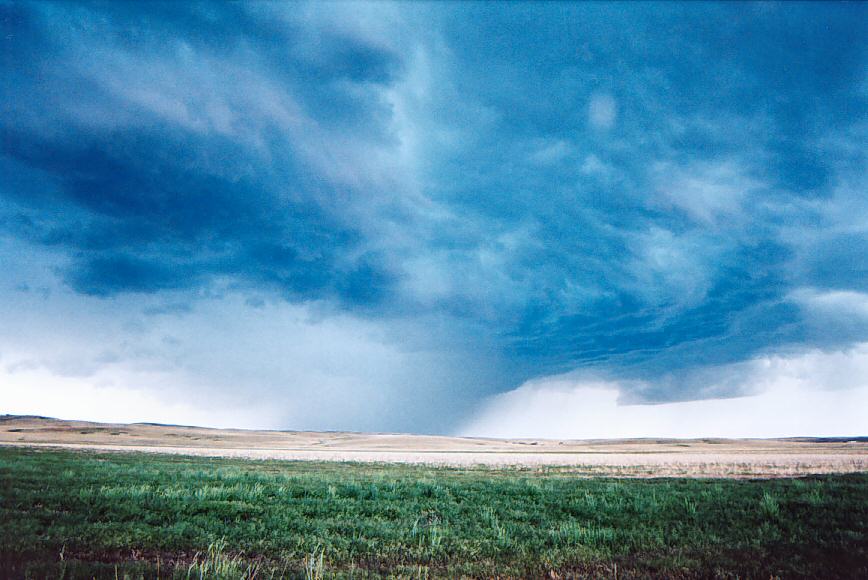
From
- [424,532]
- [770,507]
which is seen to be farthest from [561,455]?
[424,532]

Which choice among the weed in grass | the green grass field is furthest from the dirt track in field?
the green grass field

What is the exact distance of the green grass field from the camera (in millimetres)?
10086

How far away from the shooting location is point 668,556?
11242 millimetres

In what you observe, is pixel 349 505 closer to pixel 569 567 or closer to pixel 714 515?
pixel 569 567

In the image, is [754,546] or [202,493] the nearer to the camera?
[754,546]

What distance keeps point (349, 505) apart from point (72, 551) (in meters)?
9.04

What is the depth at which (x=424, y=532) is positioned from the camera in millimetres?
13641

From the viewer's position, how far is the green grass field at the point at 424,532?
10.1 meters

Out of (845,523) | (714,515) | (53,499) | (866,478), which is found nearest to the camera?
(845,523)

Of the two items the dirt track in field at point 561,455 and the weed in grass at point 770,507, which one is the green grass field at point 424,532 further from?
the dirt track in field at point 561,455

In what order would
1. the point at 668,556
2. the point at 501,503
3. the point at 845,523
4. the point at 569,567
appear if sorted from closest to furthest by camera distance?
the point at 569,567, the point at 668,556, the point at 845,523, the point at 501,503

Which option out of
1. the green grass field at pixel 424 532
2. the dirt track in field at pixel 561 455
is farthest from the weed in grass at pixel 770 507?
the dirt track in field at pixel 561 455

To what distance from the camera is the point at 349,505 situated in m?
18.1

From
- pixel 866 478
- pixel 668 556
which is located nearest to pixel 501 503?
pixel 668 556
